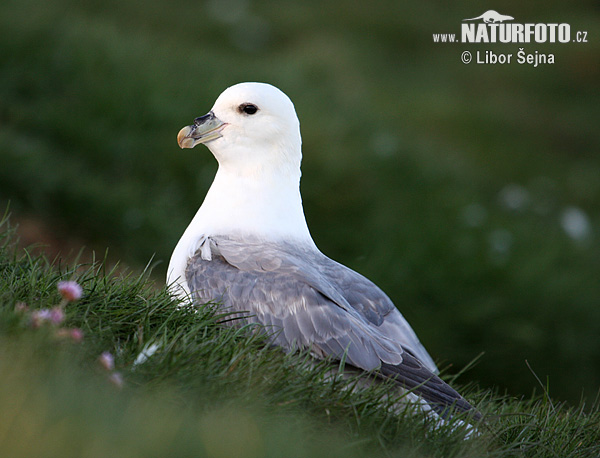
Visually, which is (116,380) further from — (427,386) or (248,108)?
(248,108)

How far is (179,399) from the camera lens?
296cm

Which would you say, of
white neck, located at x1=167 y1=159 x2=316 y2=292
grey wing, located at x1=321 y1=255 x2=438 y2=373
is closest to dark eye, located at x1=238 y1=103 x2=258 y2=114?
white neck, located at x1=167 y1=159 x2=316 y2=292

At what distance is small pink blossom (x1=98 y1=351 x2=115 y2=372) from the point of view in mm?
2912

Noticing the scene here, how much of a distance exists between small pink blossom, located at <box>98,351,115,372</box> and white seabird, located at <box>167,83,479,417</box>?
0.81m

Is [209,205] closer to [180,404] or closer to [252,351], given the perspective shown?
[252,351]

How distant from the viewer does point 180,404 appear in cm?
292

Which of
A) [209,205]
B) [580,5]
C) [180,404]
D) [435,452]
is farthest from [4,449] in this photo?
[580,5]

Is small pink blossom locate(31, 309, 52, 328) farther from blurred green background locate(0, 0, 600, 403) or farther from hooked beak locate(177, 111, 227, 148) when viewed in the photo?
blurred green background locate(0, 0, 600, 403)

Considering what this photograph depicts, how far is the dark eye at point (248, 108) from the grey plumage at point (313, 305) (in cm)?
82

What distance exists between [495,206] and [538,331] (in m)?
3.04

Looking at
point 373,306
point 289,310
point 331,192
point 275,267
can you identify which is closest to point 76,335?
point 289,310

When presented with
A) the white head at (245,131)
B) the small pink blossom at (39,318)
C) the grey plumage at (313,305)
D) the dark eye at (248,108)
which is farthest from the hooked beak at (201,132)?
the small pink blossom at (39,318)

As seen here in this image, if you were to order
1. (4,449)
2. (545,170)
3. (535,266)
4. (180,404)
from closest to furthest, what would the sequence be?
(4,449) < (180,404) < (535,266) < (545,170)

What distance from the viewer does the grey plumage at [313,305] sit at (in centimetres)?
380
